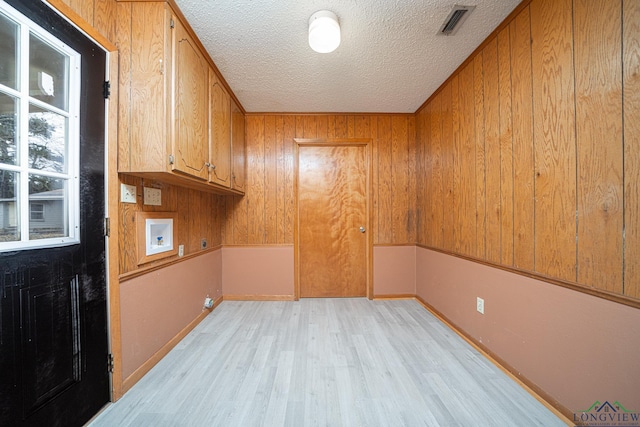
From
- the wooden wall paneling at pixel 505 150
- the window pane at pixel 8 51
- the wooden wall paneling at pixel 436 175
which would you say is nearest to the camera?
the window pane at pixel 8 51

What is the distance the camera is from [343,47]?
1732mm

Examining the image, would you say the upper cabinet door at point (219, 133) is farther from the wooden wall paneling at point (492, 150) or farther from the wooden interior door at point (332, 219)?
the wooden wall paneling at point (492, 150)

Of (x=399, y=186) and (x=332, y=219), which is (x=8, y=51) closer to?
(x=332, y=219)

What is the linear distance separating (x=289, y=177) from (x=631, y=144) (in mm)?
2556

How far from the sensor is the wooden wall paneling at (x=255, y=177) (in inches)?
114

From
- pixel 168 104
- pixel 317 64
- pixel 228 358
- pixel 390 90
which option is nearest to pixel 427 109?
pixel 390 90

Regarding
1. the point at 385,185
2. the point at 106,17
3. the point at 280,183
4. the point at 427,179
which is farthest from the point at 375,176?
the point at 106,17

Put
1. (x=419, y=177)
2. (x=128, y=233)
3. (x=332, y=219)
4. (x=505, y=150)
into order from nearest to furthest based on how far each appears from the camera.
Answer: (x=128, y=233), (x=505, y=150), (x=419, y=177), (x=332, y=219)

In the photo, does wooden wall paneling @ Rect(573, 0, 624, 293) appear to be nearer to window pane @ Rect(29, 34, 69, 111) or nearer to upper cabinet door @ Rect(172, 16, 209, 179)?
upper cabinet door @ Rect(172, 16, 209, 179)

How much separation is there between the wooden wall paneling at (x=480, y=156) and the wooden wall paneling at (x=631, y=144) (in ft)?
2.62

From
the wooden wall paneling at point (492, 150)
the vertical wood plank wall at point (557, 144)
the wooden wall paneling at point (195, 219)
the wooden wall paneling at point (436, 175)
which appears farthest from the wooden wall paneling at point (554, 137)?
the wooden wall paneling at point (195, 219)

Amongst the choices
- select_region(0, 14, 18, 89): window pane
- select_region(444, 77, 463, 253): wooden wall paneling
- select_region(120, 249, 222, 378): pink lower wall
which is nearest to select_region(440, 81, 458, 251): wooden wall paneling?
select_region(444, 77, 463, 253): wooden wall paneling

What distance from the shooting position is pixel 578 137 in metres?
1.12

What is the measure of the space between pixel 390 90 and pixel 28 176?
2.59m
